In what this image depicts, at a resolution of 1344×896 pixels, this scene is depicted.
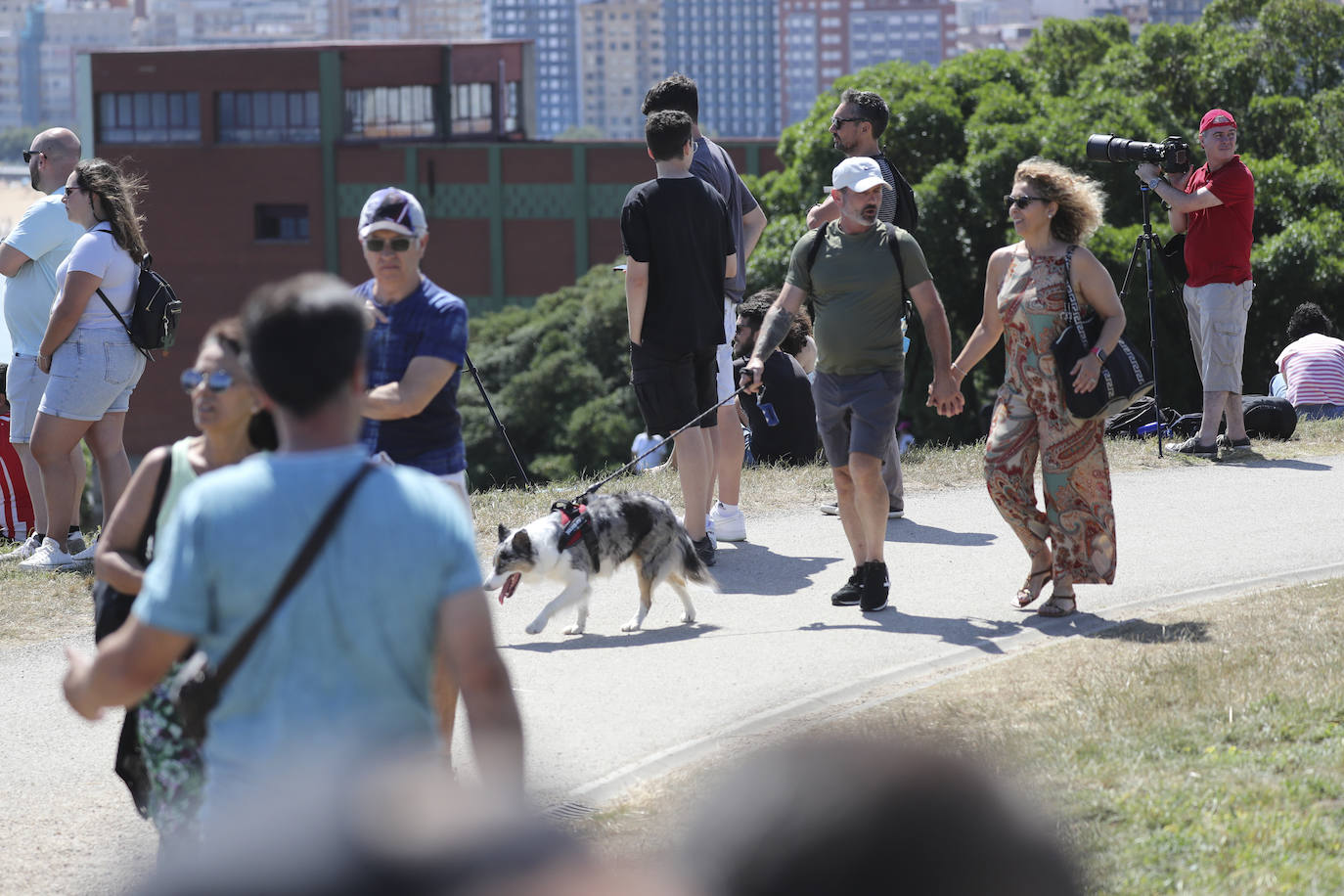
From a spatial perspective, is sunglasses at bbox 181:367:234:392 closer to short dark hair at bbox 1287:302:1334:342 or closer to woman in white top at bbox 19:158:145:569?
woman in white top at bbox 19:158:145:569

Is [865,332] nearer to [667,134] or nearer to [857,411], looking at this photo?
[857,411]

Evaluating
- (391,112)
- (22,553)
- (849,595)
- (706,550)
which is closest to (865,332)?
(849,595)

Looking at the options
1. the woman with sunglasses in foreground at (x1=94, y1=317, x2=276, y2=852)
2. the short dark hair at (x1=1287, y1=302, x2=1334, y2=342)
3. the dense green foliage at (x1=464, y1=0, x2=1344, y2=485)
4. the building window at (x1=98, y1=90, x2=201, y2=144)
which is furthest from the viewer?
the building window at (x1=98, y1=90, x2=201, y2=144)

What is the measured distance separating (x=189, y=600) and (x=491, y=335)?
116 ft

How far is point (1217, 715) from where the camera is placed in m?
5.18

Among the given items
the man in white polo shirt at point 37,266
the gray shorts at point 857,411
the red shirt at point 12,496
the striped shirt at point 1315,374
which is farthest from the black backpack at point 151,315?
the striped shirt at point 1315,374

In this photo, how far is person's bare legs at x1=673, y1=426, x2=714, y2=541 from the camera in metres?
7.51

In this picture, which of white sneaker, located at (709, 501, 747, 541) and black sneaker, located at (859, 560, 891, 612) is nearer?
black sneaker, located at (859, 560, 891, 612)

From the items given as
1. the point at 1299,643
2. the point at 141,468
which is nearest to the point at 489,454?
the point at 1299,643

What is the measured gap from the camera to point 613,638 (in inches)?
269

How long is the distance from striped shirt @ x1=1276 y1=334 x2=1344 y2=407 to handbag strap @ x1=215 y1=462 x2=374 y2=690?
12685mm

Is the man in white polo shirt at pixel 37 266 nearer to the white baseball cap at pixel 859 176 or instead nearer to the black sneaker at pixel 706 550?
the black sneaker at pixel 706 550

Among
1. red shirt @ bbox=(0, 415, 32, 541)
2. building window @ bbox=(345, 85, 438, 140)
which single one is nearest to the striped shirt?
red shirt @ bbox=(0, 415, 32, 541)

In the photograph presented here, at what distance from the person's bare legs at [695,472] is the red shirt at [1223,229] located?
4569 mm
